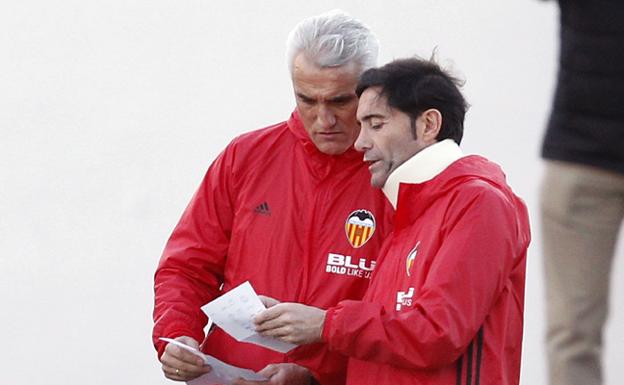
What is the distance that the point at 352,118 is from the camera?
3600mm

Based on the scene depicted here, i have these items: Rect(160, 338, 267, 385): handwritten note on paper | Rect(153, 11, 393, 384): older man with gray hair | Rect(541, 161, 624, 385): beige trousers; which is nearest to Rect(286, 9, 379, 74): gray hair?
Rect(153, 11, 393, 384): older man with gray hair

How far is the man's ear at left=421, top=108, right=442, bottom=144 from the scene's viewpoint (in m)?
3.38

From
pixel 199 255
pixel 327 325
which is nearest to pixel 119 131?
pixel 199 255

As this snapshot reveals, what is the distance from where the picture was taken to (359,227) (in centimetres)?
355

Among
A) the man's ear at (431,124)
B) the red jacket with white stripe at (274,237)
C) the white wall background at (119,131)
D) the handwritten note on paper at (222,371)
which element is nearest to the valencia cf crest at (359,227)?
the red jacket with white stripe at (274,237)

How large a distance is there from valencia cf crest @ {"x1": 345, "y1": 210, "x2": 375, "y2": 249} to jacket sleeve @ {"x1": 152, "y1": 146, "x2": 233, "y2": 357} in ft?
1.04

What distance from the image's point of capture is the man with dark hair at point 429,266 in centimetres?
310

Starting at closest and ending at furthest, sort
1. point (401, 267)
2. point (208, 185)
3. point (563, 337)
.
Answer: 1. point (563, 337)
2. point (401, 267)
3. point (208, 185)

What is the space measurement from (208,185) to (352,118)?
15.9 inches

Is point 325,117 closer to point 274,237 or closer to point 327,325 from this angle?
point 274,237

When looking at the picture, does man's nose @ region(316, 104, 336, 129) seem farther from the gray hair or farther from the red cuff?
the red cuff

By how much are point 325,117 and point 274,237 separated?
31cm

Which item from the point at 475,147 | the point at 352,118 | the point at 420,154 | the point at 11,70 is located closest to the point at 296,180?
the point at 352,118

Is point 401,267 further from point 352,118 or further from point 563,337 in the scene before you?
point 563,337
